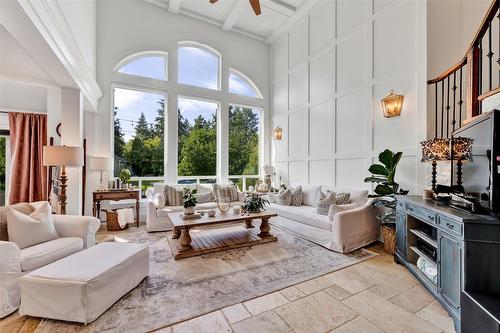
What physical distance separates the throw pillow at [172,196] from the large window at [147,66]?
9.02 ft

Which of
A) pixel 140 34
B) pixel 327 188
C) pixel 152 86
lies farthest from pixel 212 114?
pixel 327 188

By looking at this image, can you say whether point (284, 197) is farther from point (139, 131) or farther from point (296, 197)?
point (139, 131)

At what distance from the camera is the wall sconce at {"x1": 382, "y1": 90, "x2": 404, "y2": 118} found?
3609 mm

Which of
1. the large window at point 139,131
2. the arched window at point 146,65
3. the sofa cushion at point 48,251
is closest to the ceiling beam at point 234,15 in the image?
the arched window at point 146,65

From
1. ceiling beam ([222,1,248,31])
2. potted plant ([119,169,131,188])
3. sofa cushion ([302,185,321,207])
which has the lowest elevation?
sofa cushion ([302,185,321,207])

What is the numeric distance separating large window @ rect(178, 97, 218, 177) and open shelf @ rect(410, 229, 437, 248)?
462 cm

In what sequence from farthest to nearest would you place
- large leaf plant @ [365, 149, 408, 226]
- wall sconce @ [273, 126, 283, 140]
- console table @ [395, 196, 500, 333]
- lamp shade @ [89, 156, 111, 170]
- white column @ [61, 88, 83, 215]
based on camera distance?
wall sconce @ [273, 126, 283, 140] < lamp shade @ [89, 156, 111, 170] < white column @ [61, 88, 83, 215] < large leaf plant @ [365, 149, 408, 226] < console table @ [395, 196, 500, 333]

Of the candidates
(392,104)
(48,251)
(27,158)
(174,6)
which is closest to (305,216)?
(392,104)

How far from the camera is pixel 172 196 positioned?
15.3 ft

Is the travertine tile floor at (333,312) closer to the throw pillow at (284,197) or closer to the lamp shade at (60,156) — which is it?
the lamp shade at (60,156)

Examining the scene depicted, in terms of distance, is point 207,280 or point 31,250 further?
point 207,280

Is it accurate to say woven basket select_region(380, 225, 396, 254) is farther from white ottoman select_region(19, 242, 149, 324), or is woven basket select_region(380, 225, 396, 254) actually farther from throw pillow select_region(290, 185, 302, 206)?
white ottoman select_region(19, 242, 149, 324)

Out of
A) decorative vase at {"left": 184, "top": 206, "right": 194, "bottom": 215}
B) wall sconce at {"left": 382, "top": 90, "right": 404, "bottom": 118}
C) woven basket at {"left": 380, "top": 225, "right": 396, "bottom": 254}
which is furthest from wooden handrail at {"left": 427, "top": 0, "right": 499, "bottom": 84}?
decorative vase at {"left": 184, "top": 206, "right": 194, "bottom": 215}

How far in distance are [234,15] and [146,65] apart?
246cm
